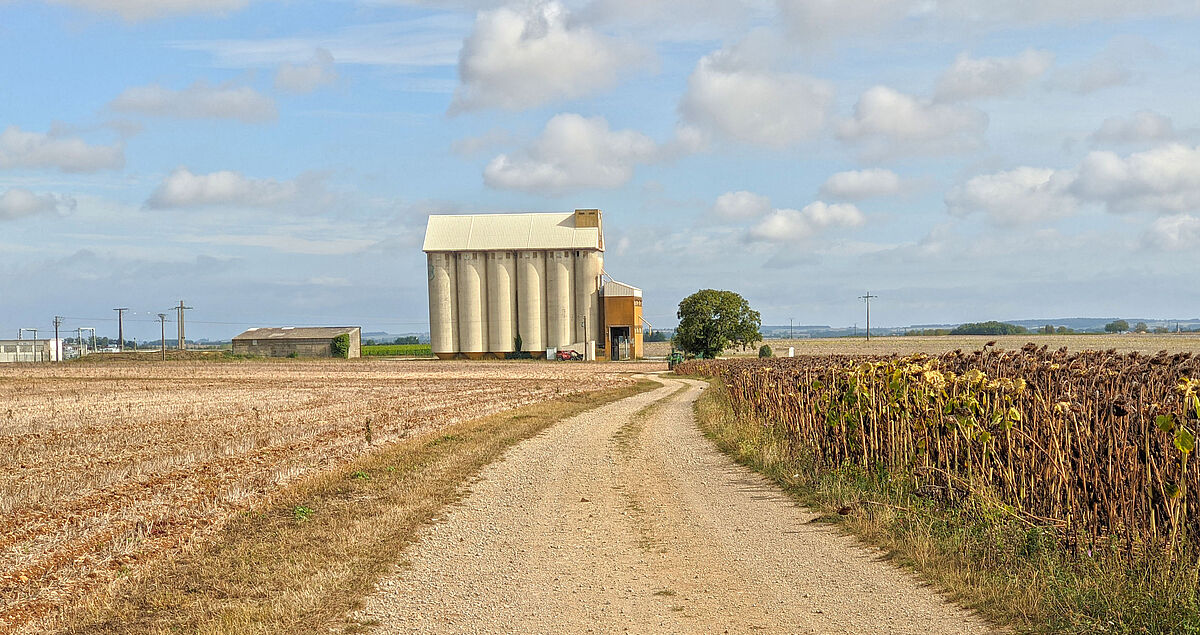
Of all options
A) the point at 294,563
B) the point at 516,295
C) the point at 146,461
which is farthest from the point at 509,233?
the point at 294,563

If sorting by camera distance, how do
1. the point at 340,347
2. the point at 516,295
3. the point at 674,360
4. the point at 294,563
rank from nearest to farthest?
1. the point at 294,563
2. the point at 674,360
3. the point at 516,295
4. the point at 340,347

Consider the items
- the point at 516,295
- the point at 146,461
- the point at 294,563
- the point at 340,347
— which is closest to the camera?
the point at 294,563

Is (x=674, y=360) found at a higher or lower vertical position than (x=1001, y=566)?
higher

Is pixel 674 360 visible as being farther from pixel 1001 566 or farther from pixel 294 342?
pixel 1001 566

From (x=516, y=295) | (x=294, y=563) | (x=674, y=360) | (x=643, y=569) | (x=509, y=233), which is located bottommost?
(x=643, y=569)

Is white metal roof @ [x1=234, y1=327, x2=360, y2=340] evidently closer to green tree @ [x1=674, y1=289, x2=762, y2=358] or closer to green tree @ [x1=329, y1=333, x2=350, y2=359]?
green tree @ [x1=329, y1=333, x2=350, y2=359]

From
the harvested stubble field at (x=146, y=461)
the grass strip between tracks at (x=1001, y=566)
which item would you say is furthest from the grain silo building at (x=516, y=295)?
the grass strip between tracks at (x=1001, y=566)

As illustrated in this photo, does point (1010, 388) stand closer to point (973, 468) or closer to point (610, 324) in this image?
point (973, 468)

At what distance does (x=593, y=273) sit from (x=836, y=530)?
91.4 m

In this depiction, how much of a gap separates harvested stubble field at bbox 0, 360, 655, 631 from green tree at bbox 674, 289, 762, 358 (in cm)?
4330

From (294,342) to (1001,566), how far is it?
391 ft

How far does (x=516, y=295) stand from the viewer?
104 meters

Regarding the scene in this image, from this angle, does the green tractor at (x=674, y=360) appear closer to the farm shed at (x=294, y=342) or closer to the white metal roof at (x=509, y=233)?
the white metal roof at (x=509, y=233)

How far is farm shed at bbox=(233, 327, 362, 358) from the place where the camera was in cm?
12094
